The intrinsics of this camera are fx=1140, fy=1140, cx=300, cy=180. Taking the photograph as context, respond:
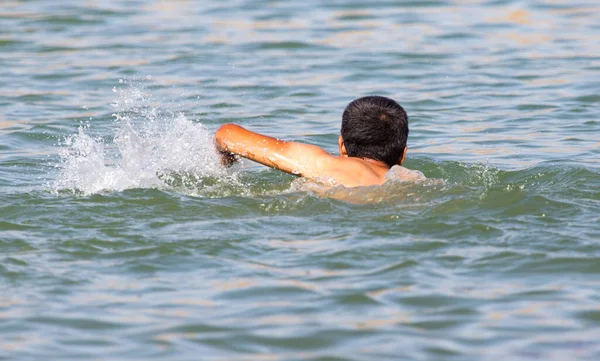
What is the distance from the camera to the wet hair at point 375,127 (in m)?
7.27

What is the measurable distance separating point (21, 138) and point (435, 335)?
248 inches

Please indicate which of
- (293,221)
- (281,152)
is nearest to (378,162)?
(281,152)

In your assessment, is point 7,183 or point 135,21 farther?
point 135,21

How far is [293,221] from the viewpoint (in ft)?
22.9

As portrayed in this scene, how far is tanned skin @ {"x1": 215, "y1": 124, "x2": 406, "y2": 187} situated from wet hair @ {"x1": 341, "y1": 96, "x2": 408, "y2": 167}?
91 mm

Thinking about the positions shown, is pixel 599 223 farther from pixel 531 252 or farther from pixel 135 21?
pixel 135 21

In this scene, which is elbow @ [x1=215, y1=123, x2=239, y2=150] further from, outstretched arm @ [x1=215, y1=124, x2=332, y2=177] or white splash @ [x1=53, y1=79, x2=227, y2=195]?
white splash @ [x1=53, y1=79, x2=227, y2=195]

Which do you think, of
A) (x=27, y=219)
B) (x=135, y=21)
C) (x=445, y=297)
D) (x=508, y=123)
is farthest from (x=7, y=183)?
(x=135, y=21)

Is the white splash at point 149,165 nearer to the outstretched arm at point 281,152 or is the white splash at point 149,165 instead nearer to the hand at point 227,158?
the hand at point 227,158

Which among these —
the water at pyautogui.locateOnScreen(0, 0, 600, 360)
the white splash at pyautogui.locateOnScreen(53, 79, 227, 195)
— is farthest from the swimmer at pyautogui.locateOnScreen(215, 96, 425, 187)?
the white splash at pyautogui.locateOnScreen(53, 79, 227, 195)

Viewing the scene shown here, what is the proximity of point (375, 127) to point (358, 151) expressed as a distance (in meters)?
0.23

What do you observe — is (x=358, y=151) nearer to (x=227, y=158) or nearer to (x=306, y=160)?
(x=306, y=160)

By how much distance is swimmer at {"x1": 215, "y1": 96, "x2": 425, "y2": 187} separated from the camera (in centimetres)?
721

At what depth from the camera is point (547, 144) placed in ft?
33.3
